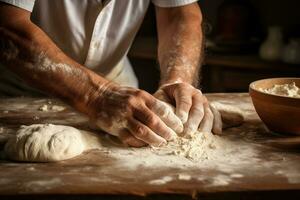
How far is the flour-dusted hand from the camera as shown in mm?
1178

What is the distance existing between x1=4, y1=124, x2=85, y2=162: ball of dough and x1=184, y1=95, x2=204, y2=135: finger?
1.00ft

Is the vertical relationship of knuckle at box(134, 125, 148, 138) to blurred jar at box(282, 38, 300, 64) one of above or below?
above

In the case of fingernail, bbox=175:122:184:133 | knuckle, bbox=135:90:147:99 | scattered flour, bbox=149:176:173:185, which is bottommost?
scattered flour, bbox=149:176:173:185

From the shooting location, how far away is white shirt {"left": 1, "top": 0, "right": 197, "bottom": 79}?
5.79 ft

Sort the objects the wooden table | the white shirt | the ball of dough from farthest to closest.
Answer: the white shirt < the ball of dough < the wooden table

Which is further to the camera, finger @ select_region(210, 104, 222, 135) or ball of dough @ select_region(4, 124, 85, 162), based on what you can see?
finger @ select_region(210, 104, 222, 135)

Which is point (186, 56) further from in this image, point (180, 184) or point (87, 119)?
point (180, 184)

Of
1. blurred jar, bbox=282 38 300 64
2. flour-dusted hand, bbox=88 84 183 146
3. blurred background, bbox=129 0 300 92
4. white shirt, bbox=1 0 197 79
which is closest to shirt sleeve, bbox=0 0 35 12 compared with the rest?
white shirt, bbox=1 0 197 79

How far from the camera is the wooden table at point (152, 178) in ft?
3.01

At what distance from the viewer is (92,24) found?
5.90 feet

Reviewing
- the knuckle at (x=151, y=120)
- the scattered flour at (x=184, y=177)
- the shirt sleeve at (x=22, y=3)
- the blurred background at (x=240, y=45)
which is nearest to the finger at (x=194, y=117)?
the knuckle at (x=151, y=120)

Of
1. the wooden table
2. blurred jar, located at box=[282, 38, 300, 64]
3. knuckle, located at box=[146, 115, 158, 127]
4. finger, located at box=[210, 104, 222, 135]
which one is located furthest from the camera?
blurred jar, located at box=[282, 38, 300, 64]

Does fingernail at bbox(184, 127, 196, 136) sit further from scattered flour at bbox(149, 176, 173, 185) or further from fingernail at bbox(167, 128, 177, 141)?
scattered flour at bbox(149, 176, 173, 185)

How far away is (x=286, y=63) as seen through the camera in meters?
2.89
